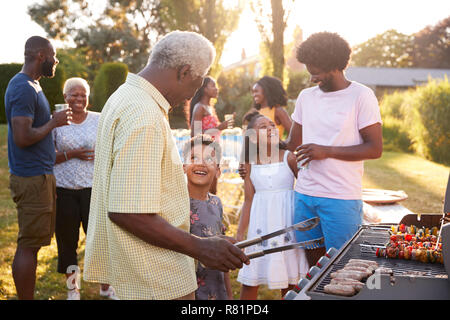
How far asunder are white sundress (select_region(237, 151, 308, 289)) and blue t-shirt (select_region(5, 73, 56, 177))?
5.71 feet

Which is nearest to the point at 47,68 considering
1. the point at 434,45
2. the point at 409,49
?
the point at 434,45

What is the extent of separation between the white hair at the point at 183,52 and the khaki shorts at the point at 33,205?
2237 millimetres

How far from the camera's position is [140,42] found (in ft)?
89.9

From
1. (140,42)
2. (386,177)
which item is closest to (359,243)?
(386,177)

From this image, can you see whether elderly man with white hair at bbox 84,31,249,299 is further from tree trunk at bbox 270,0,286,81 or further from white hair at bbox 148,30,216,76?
tree trunk at bbox 270,0,286,81

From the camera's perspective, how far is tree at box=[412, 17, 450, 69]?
4884 cm

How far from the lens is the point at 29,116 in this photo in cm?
342

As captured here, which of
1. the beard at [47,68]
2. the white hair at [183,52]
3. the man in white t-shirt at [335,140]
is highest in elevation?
the beard at [47,68]

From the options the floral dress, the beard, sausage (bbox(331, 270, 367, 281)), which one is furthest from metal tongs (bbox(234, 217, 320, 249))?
the beard

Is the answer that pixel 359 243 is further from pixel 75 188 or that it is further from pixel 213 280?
pixel 75 188

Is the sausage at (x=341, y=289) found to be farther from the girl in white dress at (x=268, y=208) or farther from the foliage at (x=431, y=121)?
the foliage at (x=431, y=121)

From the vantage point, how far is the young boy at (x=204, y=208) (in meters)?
2.84

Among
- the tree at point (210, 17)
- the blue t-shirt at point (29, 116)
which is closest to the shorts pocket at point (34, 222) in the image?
the blue t-shirt at point (29, 116)

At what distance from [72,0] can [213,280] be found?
97.1ft
